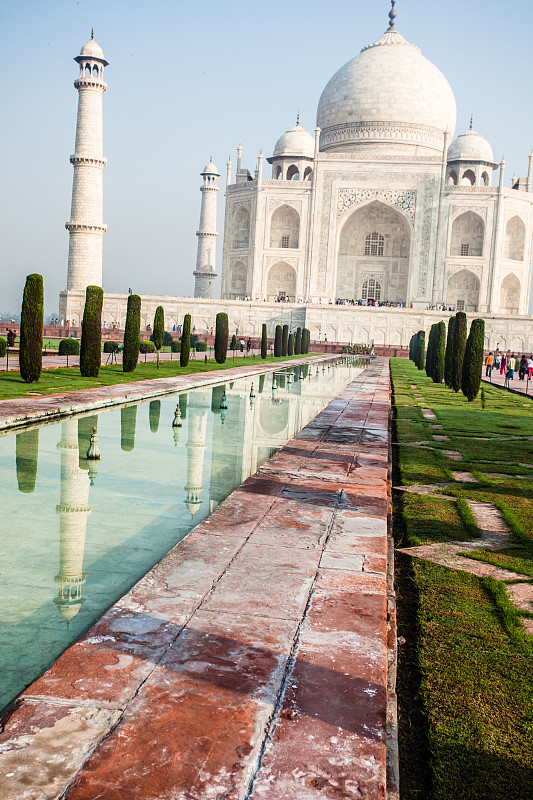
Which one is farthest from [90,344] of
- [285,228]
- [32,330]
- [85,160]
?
[285,228]

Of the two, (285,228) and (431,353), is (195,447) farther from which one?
(285,228)

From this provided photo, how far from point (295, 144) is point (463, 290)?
1091 cm

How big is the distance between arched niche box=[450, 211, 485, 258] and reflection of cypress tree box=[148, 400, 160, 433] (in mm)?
28029

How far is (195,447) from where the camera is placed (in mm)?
5250

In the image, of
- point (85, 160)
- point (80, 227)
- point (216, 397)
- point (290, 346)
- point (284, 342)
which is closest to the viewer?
point (216, 397)

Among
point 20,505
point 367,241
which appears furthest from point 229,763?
point 367,241

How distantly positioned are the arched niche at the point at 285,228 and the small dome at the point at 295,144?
3.68 meters

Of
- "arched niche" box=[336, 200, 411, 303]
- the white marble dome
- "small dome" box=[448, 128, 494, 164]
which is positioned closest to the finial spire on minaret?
"small dome" box=[448, 128, 494, 164]

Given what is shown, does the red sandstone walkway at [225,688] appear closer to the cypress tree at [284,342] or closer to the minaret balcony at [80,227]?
the cypress tree at [284,342]

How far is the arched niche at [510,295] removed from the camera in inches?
1330

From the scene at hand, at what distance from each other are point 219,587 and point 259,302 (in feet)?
94.0

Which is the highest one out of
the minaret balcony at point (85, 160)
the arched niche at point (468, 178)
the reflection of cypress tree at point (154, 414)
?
the arched niche at point (468, 178)

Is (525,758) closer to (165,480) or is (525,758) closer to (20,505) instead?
(20,505)

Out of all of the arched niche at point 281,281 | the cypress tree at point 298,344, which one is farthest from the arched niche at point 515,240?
the cypress tree at point 298,344
